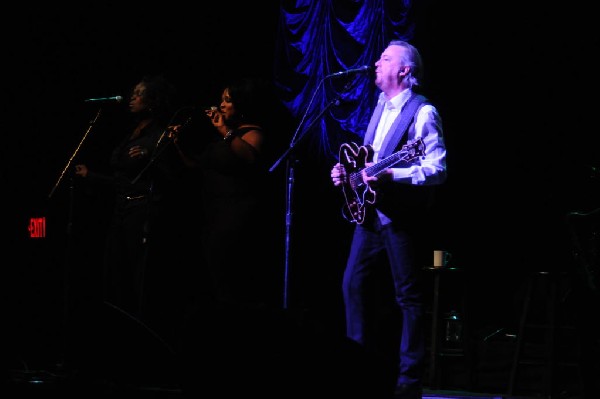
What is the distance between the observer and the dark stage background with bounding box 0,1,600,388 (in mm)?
Result: 5992

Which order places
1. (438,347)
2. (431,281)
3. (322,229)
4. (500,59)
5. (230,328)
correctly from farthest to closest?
(431,281), (322,229), (500,59), (438,347), (230,328)

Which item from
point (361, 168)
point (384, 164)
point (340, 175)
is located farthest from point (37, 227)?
point (384, 164)

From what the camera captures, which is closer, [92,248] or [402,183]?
[402,183]

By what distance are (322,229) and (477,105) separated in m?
1.60

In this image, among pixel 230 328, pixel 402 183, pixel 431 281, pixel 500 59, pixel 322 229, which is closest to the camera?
pixel 230 328

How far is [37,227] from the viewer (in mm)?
5844

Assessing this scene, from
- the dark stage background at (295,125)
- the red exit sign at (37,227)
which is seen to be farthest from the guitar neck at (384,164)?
the red exit sign at (37,227)

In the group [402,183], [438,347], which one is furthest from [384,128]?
[438,347]

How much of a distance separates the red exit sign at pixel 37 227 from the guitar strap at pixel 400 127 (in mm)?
2776

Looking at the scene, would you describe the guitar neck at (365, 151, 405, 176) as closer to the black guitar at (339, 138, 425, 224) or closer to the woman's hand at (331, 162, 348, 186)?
the black guitar at (339, 138, 425, 224)

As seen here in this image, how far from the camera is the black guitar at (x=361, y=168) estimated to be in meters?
4.07

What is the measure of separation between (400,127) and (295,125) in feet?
7.91

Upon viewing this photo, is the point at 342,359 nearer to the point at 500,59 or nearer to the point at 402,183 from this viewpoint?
the point at 402,183

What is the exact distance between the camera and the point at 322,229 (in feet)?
22.0
